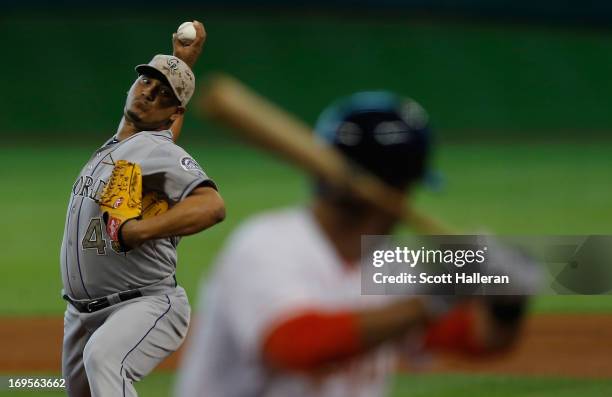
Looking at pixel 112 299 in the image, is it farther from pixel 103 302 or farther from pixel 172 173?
pixel 172 173

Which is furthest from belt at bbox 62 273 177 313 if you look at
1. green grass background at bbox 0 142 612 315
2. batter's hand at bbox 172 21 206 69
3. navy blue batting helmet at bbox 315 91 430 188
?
green grass background at bbox 0 142 612 315

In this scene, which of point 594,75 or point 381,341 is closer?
point 381,341

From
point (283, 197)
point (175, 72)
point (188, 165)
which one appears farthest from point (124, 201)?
point (283, 197)

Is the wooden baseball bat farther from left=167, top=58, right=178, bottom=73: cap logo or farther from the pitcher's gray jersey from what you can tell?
left=167, top=58, right=178, bottom=73: cap logo

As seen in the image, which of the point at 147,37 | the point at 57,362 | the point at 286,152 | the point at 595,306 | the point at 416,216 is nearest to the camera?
the point at 286,152

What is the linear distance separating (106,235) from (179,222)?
0.39 m

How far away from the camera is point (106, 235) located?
194 inches

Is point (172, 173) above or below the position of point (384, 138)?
above

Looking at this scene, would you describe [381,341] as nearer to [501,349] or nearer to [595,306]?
[501,349]

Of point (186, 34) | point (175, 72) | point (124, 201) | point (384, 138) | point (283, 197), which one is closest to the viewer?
point (384, 138)

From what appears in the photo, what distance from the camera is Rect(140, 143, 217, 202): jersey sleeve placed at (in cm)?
493

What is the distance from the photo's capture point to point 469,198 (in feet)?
67.1

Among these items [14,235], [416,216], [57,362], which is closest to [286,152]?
[416,216]

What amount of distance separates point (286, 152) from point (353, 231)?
0.40m
